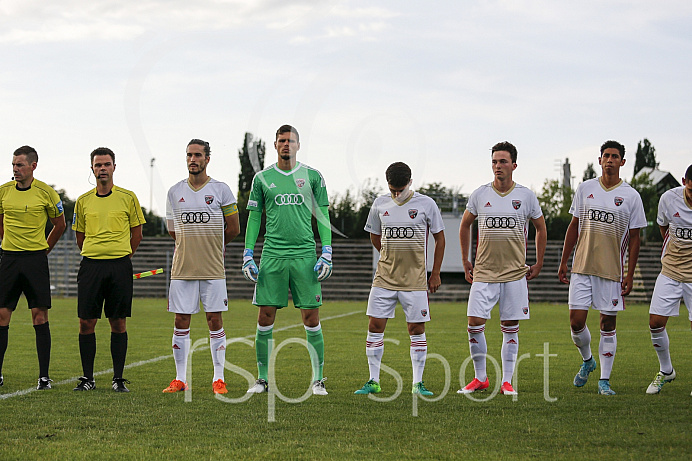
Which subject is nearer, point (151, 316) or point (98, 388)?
point (98, 388)

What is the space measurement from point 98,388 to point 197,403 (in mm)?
1568

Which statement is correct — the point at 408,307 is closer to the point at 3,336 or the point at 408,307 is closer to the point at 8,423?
the point at 8,423

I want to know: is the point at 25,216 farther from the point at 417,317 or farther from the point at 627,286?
the point at 627,286

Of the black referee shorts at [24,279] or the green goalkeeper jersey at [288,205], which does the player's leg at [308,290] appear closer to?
the green goalkeeper jersey at [288,205]

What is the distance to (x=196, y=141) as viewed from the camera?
7.97 metres

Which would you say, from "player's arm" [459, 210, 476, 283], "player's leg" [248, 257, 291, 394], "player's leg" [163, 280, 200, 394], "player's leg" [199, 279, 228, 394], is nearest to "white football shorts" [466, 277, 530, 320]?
"player's arm" [459, 210, 476, 283]

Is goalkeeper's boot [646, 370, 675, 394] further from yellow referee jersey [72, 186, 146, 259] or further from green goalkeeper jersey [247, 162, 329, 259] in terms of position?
yellow referee jersey [72, 186, 146, 259]

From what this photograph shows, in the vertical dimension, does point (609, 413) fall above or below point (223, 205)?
below

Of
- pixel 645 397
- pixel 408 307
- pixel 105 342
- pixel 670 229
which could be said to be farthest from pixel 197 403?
pixel 105 342

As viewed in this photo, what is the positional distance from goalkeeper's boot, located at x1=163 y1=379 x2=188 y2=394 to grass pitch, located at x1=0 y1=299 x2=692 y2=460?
0.15 m

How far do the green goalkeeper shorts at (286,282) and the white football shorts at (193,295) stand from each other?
0.37 m

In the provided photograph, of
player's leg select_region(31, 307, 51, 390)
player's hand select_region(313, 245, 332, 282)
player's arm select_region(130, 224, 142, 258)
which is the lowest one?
player's leg select_region(31, 307, 51, 390)

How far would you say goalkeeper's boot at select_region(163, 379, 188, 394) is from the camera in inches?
305

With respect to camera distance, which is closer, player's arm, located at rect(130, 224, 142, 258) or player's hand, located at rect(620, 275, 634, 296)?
player's hand, located at rect(620, 275, 634, 296)
